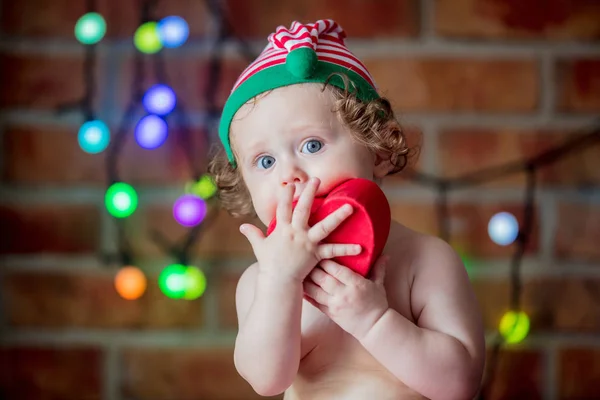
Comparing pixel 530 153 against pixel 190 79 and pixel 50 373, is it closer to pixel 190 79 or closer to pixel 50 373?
pixel 190 79

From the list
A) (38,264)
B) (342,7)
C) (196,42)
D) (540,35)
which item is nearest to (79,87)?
(196,42)

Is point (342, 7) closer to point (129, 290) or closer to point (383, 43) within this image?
point (383, 43)

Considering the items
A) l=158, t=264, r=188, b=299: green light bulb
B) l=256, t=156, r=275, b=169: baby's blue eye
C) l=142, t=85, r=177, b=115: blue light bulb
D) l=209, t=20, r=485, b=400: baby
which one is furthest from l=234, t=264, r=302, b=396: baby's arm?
l=142, t=85, r=177, b=115: blue light bulb

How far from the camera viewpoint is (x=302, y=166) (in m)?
0.79

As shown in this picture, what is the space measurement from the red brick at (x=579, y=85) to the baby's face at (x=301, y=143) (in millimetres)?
618

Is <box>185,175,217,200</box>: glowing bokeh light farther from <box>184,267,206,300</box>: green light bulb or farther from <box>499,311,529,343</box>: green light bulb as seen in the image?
<box>499,311,529,343</box>: green light bulb

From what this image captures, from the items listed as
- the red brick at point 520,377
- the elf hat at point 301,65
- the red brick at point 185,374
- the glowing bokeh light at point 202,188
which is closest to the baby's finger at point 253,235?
the elf hat at point 301,65

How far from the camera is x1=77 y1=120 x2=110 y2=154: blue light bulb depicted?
1.26 meters

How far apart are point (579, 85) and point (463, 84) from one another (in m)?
0.20

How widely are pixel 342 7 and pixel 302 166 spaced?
579 mm

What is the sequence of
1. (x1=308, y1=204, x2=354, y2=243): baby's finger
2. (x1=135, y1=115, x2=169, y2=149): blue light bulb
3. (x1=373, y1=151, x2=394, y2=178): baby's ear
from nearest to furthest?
(x1=308, y1=204, x2=354, y2=243): baby's finger < (x1=373, y1=151, x2=394, y2=178): baby's ear < (x1=135, y1=115, x2=169, y2=149): blue light bulb

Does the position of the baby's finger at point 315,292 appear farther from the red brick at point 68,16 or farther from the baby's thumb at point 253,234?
the red brick at point 68,16

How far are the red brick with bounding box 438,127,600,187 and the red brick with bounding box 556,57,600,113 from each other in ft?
0.17

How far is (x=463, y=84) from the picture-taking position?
1.28 meters
